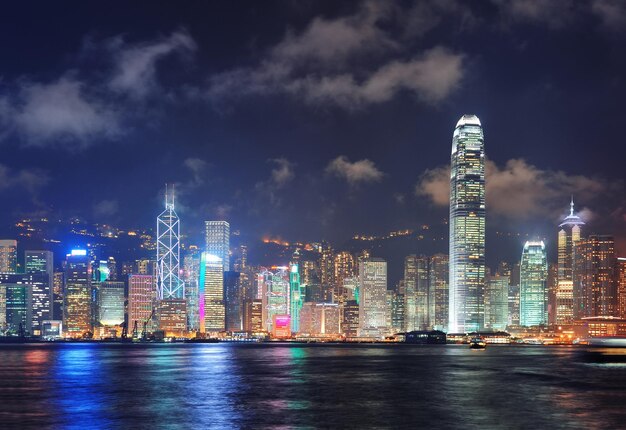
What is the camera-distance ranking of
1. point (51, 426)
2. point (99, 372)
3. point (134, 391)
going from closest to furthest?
point (51, 426)
point (134, 391)
point (99, 372)

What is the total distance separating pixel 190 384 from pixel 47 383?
53.2 ft

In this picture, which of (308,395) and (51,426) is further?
(308,395)

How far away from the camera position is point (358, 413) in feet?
223

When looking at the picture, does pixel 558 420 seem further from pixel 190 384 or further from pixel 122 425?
pixel 190 384

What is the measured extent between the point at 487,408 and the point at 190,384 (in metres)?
36.8

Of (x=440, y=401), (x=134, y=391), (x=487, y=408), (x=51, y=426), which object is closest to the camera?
(x=51, y=426)

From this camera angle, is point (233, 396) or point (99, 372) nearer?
point (233, 396)

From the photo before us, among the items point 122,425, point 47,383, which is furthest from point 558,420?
point 47,383

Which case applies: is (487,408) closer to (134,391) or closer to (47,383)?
(134,391)

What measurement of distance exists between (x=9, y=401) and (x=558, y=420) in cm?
4647

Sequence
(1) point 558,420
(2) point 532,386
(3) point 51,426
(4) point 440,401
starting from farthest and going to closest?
1. (2) point 532,386
2. (4) point 440,401
3. (1) point 558,420
4. (3) point 51,426

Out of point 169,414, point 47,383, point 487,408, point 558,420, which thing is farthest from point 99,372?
point 558,420

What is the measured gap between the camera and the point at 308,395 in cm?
8319

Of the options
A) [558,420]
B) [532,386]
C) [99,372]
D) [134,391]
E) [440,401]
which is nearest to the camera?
[558,420]
